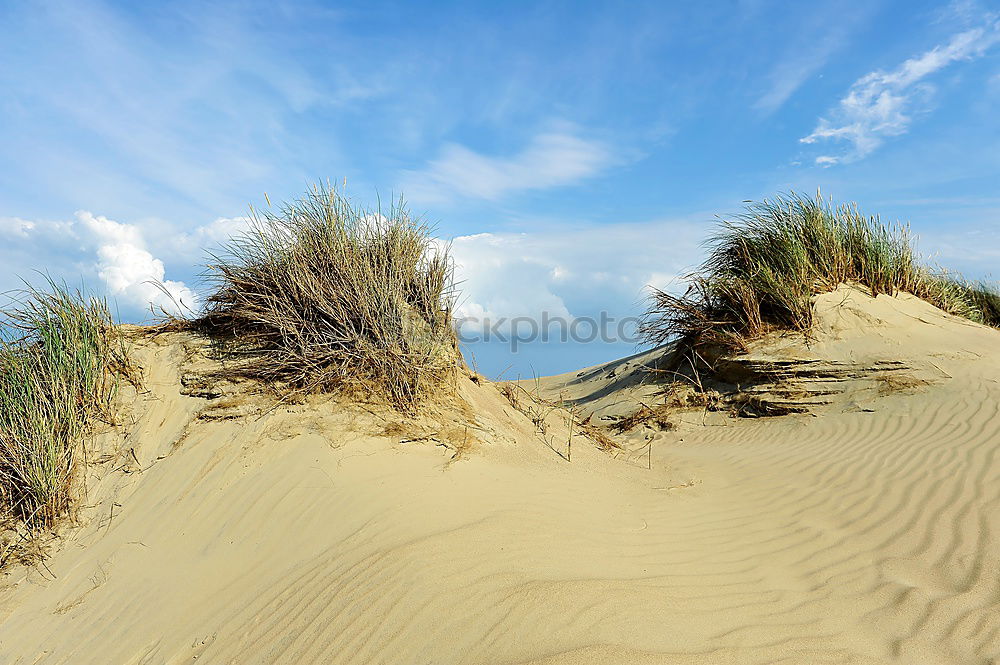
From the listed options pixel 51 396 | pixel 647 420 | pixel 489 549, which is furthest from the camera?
pixel 647 420

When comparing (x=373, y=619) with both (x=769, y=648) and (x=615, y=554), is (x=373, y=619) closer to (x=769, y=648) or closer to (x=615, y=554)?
(x=615, y=554)

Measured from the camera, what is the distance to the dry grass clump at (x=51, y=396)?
17.1ft

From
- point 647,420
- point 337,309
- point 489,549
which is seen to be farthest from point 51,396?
point 647,420

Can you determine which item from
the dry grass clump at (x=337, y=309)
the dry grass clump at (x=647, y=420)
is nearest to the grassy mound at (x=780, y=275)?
the dry grass clump at (x=647, y=420)

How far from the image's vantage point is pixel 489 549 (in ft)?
13.0

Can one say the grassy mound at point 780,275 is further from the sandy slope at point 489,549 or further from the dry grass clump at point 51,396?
the dry grass clump at point 51,396

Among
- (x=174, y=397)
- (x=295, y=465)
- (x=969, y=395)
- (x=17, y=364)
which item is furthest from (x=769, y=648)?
(x=17, y=364)

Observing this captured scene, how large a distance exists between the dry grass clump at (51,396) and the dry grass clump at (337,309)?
1.15 m

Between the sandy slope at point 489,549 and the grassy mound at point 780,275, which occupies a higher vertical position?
the grassy mound at point 780,275

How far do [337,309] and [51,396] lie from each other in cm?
301

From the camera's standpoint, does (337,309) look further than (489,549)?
Yes

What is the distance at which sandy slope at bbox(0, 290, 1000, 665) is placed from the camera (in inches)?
131

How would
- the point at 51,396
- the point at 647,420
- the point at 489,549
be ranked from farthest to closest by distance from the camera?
1. the point at 647,420
2. the point at 51,396
3. the point at 489,549

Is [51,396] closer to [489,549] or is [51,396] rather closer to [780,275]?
[489,549]
